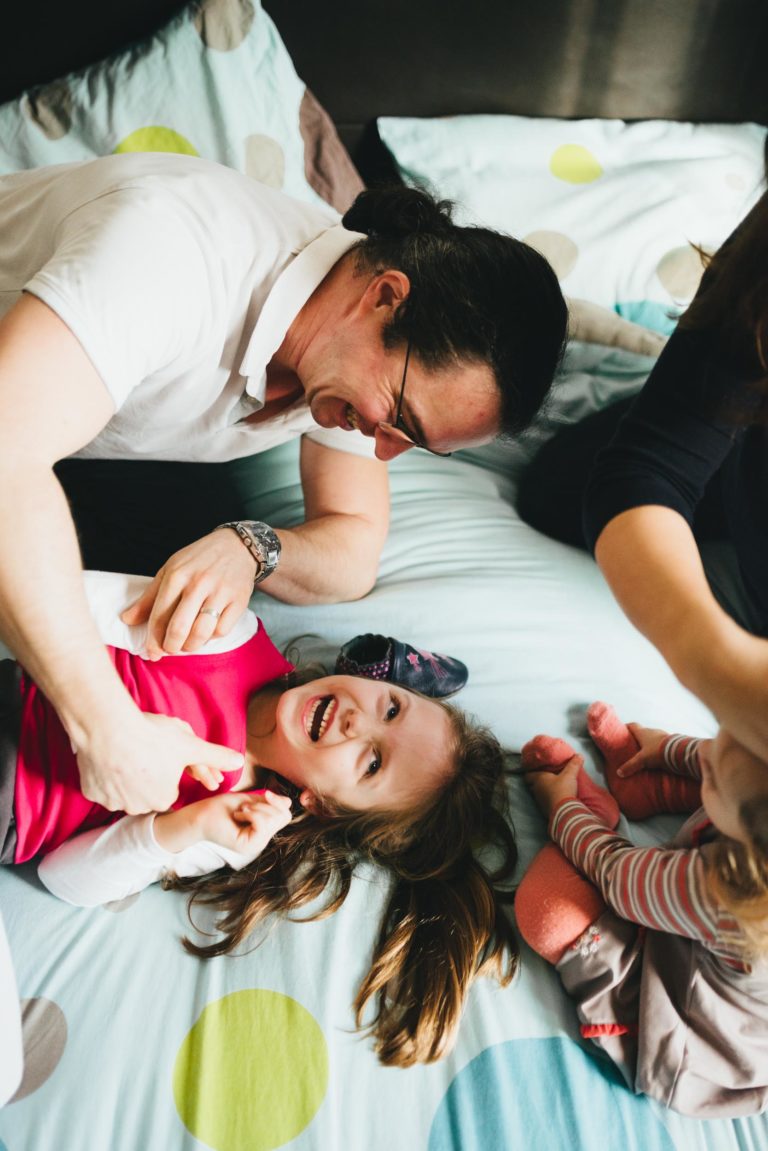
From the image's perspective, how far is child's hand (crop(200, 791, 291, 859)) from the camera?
3.59 ft

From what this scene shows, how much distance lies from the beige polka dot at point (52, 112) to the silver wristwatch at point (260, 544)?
2.84 ft

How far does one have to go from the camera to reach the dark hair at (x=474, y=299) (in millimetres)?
1014

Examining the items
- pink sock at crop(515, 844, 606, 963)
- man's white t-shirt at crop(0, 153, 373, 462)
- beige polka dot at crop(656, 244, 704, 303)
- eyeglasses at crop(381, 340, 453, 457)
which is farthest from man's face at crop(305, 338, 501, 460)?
beige polka dot at crop(656, 244, 704, 303)

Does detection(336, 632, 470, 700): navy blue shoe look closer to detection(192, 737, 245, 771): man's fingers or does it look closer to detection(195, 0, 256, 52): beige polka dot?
detection(192, 737, 245, 771): man's fingers

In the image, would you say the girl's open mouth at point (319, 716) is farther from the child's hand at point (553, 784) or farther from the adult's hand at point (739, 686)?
the adult's hand at point (739, 686)

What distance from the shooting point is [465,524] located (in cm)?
164

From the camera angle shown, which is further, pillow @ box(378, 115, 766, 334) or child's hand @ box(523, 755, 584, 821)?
pillow @ box(378, 115, 766, 334)

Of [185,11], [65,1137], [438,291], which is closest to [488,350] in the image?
[438,291]

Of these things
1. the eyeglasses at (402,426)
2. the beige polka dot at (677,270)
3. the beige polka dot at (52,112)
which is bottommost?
the beige polka dot at (677,270)

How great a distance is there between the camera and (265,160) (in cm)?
166

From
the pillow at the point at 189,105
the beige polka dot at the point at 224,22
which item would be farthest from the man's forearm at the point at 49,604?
the beige polka dot at the point at 224,22

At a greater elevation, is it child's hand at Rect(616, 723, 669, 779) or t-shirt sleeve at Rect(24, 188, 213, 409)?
t-shirt sleeve at Rect(24, 188, 213, 409)

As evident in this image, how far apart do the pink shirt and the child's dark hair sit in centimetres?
65

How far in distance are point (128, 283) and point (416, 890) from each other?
0.81 meters
